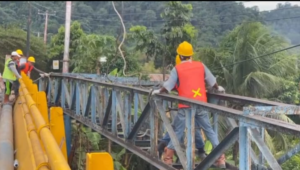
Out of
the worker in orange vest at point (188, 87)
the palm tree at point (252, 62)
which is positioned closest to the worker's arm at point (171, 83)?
the worker in orange vest at point (188, 87)

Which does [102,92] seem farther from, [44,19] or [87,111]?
[44,19]

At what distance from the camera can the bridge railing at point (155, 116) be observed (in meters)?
3.20

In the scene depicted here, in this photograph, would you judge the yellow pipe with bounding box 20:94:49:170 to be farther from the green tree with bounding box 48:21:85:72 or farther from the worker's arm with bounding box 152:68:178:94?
the green tree with bounding box 48:21:85:72

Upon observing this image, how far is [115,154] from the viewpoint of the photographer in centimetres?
1125

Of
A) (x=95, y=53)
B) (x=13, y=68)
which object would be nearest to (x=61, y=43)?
A: (x=95, y=53)

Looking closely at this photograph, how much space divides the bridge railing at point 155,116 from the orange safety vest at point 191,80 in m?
0.26

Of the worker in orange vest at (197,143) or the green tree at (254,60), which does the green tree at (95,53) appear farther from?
the worker in orange vest at (197,143)

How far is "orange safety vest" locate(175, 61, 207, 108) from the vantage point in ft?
16.0

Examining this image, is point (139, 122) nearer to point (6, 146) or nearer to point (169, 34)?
point (6, 146)

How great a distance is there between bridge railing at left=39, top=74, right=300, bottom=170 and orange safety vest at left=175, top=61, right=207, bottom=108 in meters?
0.26

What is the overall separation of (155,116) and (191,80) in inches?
26.9

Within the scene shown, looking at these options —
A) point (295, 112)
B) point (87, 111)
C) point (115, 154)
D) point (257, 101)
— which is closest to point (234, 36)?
point (115, 154)

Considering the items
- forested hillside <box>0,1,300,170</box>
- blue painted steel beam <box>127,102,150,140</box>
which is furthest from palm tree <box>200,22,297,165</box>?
blue painted steel beam <box>127,102,150,140</box>

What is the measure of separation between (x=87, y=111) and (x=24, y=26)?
29.1 feet
